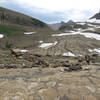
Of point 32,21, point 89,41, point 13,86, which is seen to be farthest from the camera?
point 32,21

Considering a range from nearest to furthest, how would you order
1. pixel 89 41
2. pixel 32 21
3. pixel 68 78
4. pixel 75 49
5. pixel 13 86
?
pixel 13 86
pixel 68 78
pixel 75 49
pixel 89 41
pixel 32 21

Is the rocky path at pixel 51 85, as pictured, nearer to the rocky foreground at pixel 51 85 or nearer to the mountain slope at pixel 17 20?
the rocky foreground at pixel 51 85

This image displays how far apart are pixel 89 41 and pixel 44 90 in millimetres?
33081

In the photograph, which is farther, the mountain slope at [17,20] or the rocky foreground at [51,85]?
the mountain slope at [17,20]

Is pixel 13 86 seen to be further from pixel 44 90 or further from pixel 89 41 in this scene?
pixel 89 41

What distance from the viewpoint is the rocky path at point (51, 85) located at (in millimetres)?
6355

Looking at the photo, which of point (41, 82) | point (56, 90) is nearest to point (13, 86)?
point (41, 82)

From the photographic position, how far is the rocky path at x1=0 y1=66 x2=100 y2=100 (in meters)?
6.36

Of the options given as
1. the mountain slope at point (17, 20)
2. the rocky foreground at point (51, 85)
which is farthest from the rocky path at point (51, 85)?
the mountain slope at point (17, 20)

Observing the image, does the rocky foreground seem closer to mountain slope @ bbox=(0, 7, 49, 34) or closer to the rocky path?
the rocky path

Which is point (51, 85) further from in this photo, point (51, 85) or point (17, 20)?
point (17, 20)

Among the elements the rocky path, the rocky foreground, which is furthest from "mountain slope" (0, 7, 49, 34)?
the rocky path

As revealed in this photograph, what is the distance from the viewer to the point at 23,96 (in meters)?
6.28

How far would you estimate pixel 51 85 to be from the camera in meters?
6.84
